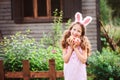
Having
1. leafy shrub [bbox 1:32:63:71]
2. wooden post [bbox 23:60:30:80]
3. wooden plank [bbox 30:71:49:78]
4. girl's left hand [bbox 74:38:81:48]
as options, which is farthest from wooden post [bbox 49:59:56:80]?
girl's left hand [bbox 74:38:81:48]

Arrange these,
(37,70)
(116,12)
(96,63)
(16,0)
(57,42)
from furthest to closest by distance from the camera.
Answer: (116,12)
(16,0)
(57,42)
(37,70)
(96,63)

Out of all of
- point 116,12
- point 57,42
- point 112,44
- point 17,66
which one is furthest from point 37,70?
point 116,12

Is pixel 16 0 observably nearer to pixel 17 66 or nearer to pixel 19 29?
pixel 19 29

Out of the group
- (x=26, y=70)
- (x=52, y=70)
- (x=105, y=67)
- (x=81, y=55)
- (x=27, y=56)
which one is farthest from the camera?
(x=27, y=56)

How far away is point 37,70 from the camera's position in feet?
30.8

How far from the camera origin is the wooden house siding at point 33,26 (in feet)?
42.2

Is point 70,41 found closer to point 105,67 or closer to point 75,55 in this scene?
point 75,55

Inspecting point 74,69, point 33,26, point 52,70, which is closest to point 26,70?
point 52,70

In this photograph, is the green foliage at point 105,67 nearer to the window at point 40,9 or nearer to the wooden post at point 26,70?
the wooden post at point 26,70

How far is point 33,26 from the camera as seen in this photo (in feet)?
43.0

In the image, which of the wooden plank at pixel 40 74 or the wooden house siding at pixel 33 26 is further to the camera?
the wooden house siding at pixel 33 26

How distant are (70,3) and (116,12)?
17.8 meters

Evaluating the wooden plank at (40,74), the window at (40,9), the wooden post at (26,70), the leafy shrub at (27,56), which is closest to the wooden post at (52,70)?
the wooden plank at (40,74)

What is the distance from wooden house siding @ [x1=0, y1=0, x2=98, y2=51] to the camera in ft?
42.2
